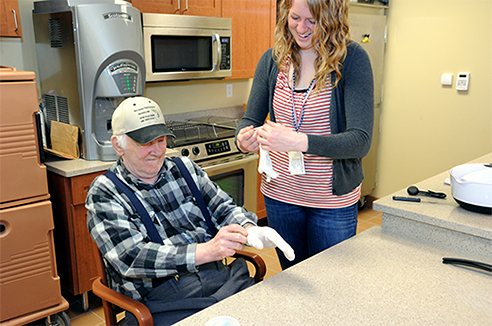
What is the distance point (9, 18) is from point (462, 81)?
3386 millimetres

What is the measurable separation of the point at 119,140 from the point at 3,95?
33.7 inches

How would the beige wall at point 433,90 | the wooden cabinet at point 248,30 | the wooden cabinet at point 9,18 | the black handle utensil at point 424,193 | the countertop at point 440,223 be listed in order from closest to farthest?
the countertop at point 440,223 < the black handle utensil at point 424,193 < the wooden cabinet at point 9,18 < the wooden cabinet at point 248,30 < the beige wall at point 433,90

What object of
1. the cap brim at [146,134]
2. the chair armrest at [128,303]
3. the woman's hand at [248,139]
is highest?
the cap brim at [146,134]

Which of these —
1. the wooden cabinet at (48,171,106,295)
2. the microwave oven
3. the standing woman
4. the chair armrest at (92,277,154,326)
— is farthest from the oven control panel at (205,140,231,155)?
the chair armrest at (92,277,154,326)

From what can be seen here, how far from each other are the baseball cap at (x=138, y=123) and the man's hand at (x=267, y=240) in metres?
0.47

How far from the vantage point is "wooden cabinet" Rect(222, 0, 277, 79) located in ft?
10.7

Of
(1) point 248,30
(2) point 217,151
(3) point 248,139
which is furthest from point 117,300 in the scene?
(1) point 248,30

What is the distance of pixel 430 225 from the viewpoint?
1.48 m

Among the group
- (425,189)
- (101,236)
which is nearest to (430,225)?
(425,189)

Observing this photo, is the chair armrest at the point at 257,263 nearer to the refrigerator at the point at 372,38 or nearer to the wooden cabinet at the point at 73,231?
the wooden cabinet at the point at 73,231

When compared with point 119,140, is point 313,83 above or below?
above

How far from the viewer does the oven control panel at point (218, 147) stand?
9.90ft

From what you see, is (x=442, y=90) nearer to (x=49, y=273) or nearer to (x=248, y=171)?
(x=248, y=171)

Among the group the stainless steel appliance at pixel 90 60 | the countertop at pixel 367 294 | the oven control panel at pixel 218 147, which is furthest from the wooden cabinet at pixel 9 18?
the countertop at pixel 367 294
